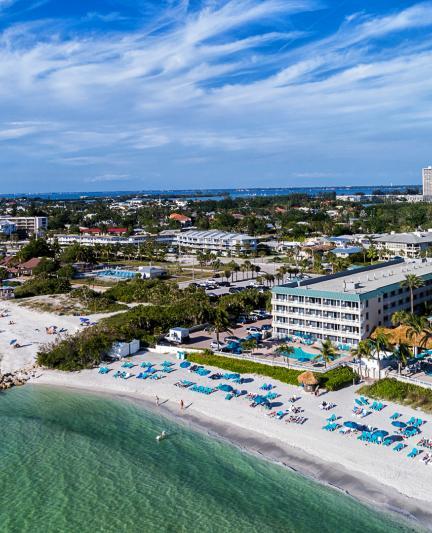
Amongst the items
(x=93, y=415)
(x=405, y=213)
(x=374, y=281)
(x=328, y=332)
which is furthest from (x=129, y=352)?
(x=405, y=213)

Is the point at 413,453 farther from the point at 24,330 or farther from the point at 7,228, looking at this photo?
the point at 7,228

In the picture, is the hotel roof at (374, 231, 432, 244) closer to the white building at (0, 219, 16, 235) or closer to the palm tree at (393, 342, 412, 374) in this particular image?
the palm tree at (393, 342, 412, 374)

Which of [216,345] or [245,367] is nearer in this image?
[245,367]

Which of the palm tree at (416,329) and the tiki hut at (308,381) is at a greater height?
the palm tree at (416,329)

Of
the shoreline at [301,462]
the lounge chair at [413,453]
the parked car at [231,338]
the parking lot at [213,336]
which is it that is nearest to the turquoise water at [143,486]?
the shoreline at [301,462]

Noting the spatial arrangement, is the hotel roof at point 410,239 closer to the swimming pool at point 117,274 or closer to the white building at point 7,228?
the swimming pool at point 117,274

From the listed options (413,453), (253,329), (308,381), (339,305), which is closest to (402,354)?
(308,381)

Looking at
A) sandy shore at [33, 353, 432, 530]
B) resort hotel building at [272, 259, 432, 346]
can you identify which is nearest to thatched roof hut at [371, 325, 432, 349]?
resort hotel building at [272, 259, 432, 346]

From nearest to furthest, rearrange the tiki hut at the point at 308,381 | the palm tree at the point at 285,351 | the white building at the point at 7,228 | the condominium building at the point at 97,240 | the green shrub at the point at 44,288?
the tiki hut at the point at 308,381
the palm tree at the point at 285,351
the green shrub at the point at 44,288
the condominium building at the point at 97,240
the white building at the point at 7,228
